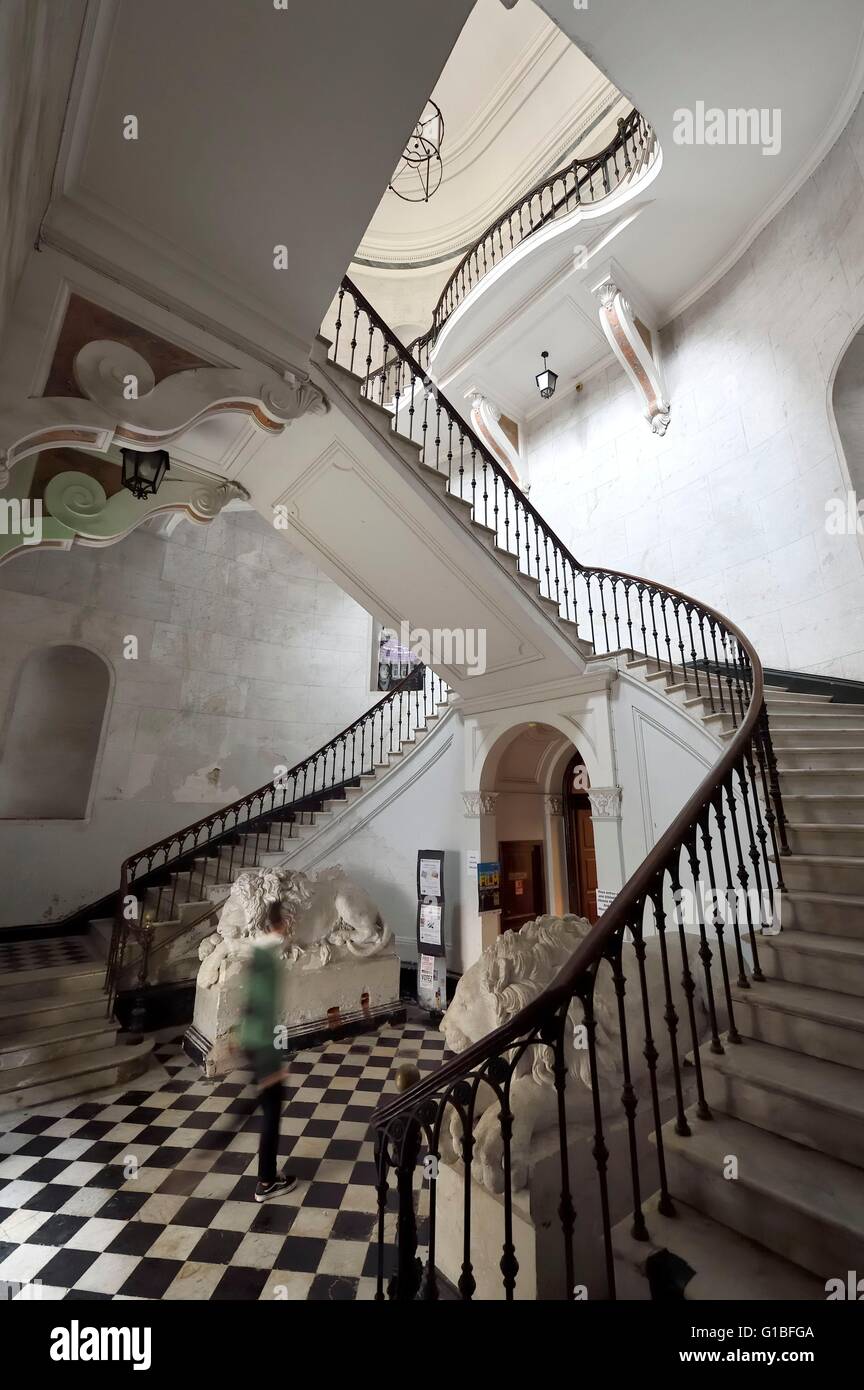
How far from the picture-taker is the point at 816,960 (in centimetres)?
236

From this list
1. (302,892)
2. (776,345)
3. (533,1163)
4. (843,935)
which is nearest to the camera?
(533,1163)

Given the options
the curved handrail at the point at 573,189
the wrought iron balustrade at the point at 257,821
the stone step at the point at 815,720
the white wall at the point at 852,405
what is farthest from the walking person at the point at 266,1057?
the curved handrail at the point at 573,189

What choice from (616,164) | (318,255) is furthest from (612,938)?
(616,164)

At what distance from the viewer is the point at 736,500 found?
6.27 m

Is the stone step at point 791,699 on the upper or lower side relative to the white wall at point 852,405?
lower

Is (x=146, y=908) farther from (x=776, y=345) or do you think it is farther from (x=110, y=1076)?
(x=776, y=345)

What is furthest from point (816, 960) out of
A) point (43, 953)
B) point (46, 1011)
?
point (43, 953)

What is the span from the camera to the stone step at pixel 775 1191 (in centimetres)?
152

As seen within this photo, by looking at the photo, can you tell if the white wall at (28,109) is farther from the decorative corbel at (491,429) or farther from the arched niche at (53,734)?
the decorative corbel at (491,429)

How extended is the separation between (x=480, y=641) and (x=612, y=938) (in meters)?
4.01

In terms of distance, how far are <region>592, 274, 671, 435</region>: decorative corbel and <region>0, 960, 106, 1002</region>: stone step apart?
346 inches

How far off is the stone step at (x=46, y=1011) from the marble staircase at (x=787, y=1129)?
4532mm

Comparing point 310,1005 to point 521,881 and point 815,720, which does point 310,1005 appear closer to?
point 521,881

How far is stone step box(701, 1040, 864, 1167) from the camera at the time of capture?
1.76 meters
